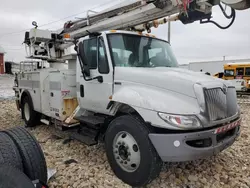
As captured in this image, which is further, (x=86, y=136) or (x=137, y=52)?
(x=86, y=136)

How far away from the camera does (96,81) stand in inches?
168

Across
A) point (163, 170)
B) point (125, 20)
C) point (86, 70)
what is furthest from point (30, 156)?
point (125, 20)

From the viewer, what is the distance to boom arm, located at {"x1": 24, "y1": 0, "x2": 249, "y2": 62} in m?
3.77

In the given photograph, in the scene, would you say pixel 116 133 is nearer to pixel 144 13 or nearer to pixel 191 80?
pixel 191 80

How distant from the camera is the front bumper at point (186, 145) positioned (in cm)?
296

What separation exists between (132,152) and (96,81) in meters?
1.58

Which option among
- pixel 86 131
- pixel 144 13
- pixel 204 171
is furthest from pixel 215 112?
pixel 86 131

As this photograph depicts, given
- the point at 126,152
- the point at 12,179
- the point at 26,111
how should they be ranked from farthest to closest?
the point at 26,111 < the point at 126,152 < the point at 12,179

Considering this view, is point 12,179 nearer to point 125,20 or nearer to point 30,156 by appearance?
point 30,156

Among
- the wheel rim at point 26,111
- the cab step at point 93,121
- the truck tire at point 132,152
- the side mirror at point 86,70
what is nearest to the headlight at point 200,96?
the truck tire at point 132,152

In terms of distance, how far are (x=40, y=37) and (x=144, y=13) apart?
3.65 m

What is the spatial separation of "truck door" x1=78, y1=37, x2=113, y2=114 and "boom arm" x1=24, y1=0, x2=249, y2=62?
0.38 meters

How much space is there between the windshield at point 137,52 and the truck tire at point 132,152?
111 cm

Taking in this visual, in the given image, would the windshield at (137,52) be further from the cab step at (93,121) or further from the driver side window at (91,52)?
the cab step at (93,121)
